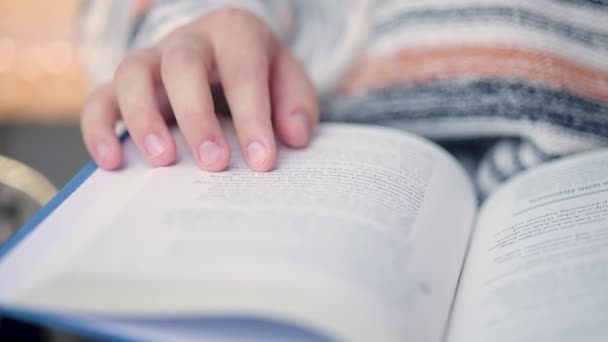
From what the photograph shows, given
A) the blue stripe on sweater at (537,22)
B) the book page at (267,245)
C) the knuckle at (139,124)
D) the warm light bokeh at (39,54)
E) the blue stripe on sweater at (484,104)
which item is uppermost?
the warm light bokeh at (39,54)

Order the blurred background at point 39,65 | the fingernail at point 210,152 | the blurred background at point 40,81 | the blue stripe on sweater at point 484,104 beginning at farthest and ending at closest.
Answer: the blurred background at point 39,65, the blurred background at point 40,81, the blue stripe on sweater at point 484,104, the fingernail at point 210,152

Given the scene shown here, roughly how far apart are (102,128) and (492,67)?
348 mm

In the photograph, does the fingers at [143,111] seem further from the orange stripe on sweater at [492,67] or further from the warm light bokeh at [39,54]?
the warm light bokeh at [39,54]

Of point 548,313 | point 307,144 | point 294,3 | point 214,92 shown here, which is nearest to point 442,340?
point 548,313

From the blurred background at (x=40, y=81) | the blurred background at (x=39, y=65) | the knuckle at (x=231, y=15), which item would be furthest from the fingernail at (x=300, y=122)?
the blurred background at (x=39, y=65)

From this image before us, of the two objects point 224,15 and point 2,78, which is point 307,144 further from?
point 2,78

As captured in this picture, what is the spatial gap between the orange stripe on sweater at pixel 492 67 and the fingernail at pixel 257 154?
0.22 metres

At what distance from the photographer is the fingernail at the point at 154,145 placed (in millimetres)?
417

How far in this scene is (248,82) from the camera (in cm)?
45

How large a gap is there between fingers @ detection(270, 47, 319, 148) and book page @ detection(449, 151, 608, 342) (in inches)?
6.3

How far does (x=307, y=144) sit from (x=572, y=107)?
25cm

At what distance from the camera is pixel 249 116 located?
43 centimetres

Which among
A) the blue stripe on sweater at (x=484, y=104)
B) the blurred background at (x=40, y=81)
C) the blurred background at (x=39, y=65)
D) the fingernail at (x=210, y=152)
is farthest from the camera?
the blurred background at (x=39, y=65)

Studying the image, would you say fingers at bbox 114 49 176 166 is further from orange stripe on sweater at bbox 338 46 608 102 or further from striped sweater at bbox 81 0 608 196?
orange stripe on sweater at bbox 338 46 608 102
